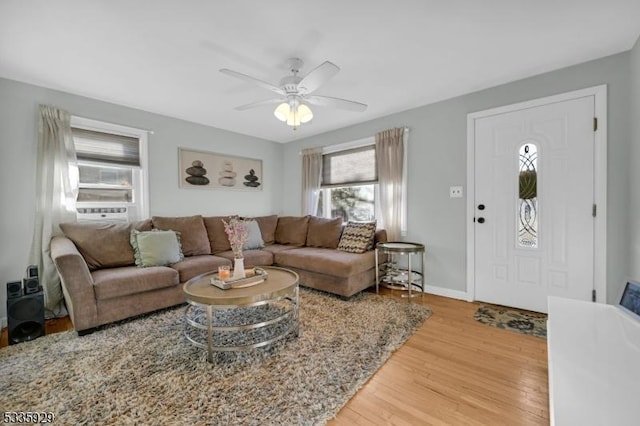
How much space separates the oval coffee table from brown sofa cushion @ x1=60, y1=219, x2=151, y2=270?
101cm

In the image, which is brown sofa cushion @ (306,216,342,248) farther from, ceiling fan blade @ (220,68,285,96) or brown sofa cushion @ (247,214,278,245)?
ceiling fan blade @ (220,68,285,96)

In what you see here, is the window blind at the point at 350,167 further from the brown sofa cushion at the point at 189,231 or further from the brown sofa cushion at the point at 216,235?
the brown sofa cushion at the point at 189,231

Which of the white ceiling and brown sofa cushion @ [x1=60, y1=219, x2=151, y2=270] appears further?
brown sofa cushion @ [x1=60, y1=219, x2=151, y2=270]

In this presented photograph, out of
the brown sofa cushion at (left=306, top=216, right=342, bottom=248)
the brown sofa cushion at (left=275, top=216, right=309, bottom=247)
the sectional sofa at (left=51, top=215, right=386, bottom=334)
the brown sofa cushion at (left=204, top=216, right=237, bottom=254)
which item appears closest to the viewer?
the sectional sofa at (left=51, top=215, right=386, bottom=334)

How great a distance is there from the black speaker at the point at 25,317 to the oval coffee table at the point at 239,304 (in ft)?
3.84

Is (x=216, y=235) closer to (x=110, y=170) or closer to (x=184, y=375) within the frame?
(x=110, y=170)

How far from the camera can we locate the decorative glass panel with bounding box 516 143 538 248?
264 cm

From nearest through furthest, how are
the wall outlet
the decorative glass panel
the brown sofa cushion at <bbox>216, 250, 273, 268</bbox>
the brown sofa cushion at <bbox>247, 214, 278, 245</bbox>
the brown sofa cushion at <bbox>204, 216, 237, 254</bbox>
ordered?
the decorative glass panel < the wall outlet < the brown sofa cushion at <bbox>216, 250, 273, 268</bbox> < the brown sofa cushion at <bbox>204, 216, 237, 254</bbox> < the brown sofa cushion at <bbox>247, 214, 278, 245</bbox>

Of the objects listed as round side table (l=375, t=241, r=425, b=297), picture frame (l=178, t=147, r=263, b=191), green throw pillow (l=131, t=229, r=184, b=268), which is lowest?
round side table (l=375, t=241, r=425, b=297)

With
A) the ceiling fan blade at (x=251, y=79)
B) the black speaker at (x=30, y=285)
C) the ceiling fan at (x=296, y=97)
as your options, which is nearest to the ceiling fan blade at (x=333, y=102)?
the ceiling fan at (x=296, y=97)

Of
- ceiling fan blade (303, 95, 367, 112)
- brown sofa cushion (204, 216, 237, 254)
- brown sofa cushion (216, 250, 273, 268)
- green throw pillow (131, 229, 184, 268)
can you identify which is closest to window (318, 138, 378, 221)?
brown sofa cushion (216, 250, 273, 268)

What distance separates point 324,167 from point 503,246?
2.73 metres

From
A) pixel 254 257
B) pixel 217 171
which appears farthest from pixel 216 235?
pixel 217 171

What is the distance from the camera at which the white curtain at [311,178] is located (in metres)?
4.50
